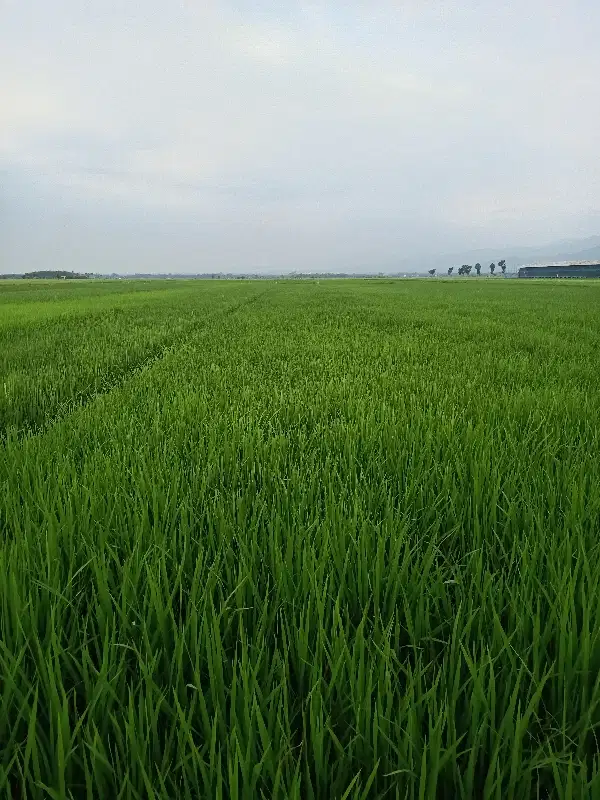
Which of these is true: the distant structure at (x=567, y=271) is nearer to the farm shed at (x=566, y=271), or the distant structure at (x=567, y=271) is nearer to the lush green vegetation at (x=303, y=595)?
the farm shed at (x=566, y=271)

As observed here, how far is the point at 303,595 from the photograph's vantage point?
110 centimetres

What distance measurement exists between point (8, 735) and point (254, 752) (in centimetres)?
Result: 46

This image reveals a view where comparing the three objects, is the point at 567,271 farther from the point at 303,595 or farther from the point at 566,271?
the point at 303,595

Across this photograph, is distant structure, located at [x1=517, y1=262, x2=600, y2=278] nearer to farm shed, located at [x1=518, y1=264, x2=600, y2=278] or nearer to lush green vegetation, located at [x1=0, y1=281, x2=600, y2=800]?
farm shed, located at [x1=518, y1=264, x2=600, y2=278]

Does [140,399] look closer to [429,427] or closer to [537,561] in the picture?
[429,427]

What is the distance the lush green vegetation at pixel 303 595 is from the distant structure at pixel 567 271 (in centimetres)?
11179

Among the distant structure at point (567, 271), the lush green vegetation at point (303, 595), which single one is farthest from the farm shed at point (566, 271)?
the lush green vegetation at point (303, 595)

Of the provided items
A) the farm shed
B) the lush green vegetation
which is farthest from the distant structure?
the lush green vegetation

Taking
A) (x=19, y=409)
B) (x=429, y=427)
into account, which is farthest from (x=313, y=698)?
(x=19, y=409)

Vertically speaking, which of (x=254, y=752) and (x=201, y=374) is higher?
(x=201, y=374)

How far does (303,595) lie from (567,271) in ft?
389

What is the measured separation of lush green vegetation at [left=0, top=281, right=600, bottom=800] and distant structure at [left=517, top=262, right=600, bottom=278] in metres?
112

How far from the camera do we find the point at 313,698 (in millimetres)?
764

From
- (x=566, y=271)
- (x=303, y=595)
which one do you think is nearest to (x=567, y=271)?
(x=566, y=271)
